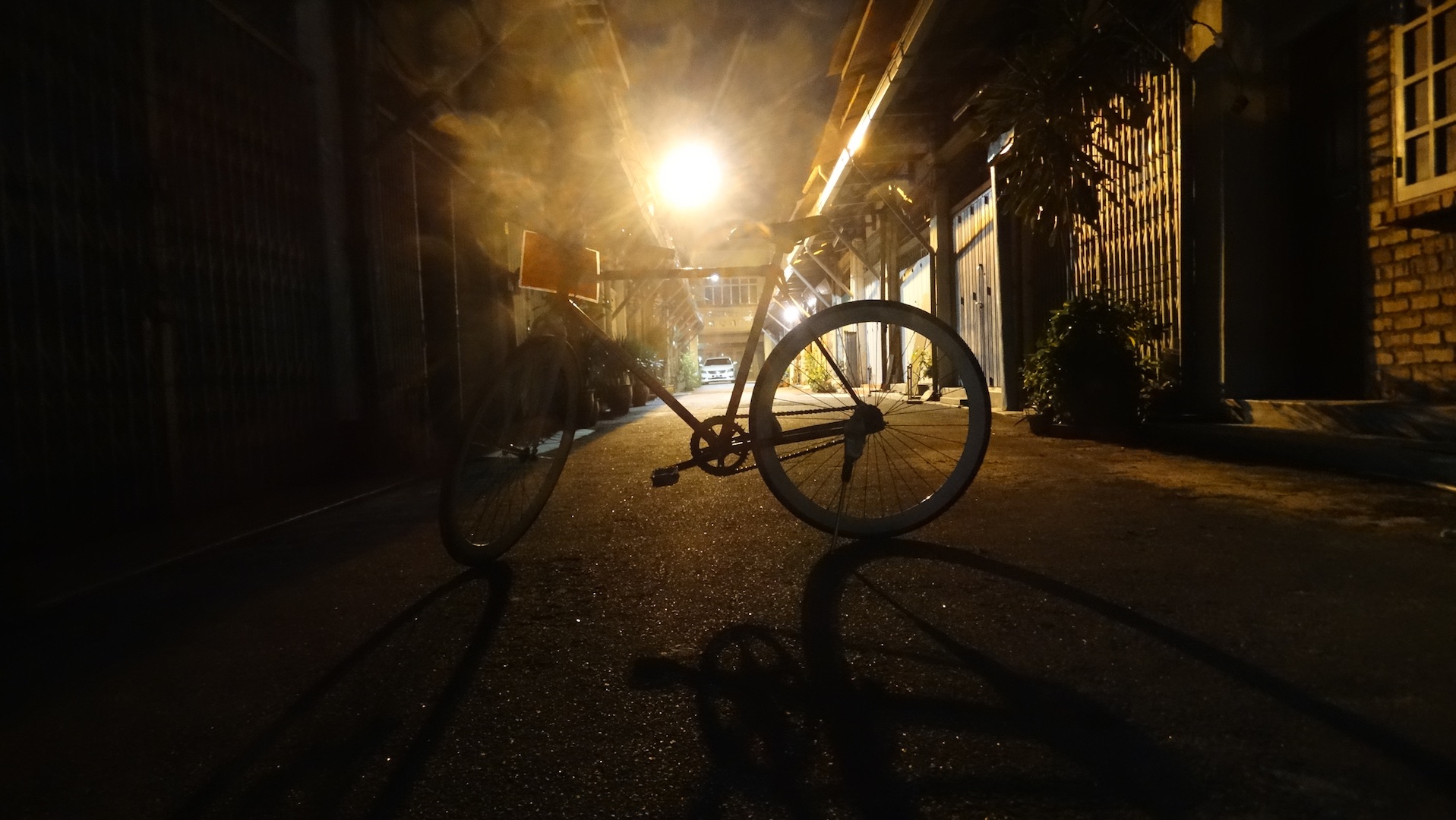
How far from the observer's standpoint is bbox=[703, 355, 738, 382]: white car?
53.7 meters

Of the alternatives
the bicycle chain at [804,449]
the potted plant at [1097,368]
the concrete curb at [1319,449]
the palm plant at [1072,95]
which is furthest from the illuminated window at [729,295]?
the bicycle chain at [804,449]

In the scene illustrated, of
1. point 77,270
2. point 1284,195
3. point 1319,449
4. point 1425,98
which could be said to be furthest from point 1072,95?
point 77,270

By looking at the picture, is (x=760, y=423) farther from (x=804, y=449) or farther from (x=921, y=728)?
(x=921, y=728)

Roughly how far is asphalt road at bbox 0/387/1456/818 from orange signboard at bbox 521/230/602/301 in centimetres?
109

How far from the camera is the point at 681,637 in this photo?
2.55m

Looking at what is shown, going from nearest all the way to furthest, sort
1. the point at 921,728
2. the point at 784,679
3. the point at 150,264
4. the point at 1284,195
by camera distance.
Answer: the point at 921,728 < the point at 784,679 < the point at 150,264 < the point at 1284,195

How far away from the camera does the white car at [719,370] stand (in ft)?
176

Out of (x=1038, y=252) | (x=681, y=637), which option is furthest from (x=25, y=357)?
(x=1038, y=252)

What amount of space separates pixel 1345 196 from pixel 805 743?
23.2 ft

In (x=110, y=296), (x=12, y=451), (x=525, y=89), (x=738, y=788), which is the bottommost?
(x=738, y=788)

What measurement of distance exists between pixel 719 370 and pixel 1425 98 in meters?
48.6

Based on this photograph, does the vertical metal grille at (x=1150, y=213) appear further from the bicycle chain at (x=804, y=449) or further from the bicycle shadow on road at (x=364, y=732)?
the bicycle shadow on road at (x=364, y=732)

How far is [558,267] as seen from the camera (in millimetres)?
3791

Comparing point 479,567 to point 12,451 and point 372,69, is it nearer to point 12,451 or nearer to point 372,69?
point 12,451
